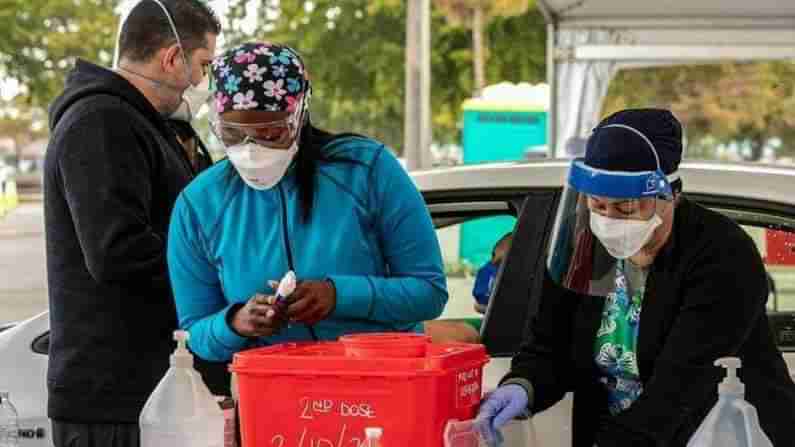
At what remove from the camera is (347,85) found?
23203 millimetres

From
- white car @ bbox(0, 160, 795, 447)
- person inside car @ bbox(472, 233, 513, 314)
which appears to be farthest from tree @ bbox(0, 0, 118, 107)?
white car @ bbox(0, 160, 795, 447)

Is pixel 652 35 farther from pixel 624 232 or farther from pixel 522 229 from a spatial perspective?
pixel 624 232

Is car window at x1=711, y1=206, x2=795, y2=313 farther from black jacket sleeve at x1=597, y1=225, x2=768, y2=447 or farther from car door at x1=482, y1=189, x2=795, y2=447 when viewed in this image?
black jacket sleeve at x1=597, y1=225, x2=768, y2=447

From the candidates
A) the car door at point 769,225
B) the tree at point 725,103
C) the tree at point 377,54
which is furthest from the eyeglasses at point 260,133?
the tree at point 725,103

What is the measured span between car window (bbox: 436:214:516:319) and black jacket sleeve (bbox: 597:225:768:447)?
4.86ft

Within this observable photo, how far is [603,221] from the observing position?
9.09 ft

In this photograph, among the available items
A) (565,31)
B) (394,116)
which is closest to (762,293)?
(565,31)

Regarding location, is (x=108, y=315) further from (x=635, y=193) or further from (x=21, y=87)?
(x=21, y=87)

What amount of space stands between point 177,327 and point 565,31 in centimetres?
747

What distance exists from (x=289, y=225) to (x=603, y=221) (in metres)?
0.62

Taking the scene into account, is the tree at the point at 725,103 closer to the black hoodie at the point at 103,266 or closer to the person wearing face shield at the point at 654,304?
the black hoodie at the point at 103,266

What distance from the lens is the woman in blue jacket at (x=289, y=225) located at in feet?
9.24

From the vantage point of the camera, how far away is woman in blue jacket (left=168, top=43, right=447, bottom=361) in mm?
2816

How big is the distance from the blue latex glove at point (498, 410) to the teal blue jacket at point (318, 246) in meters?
0.26
